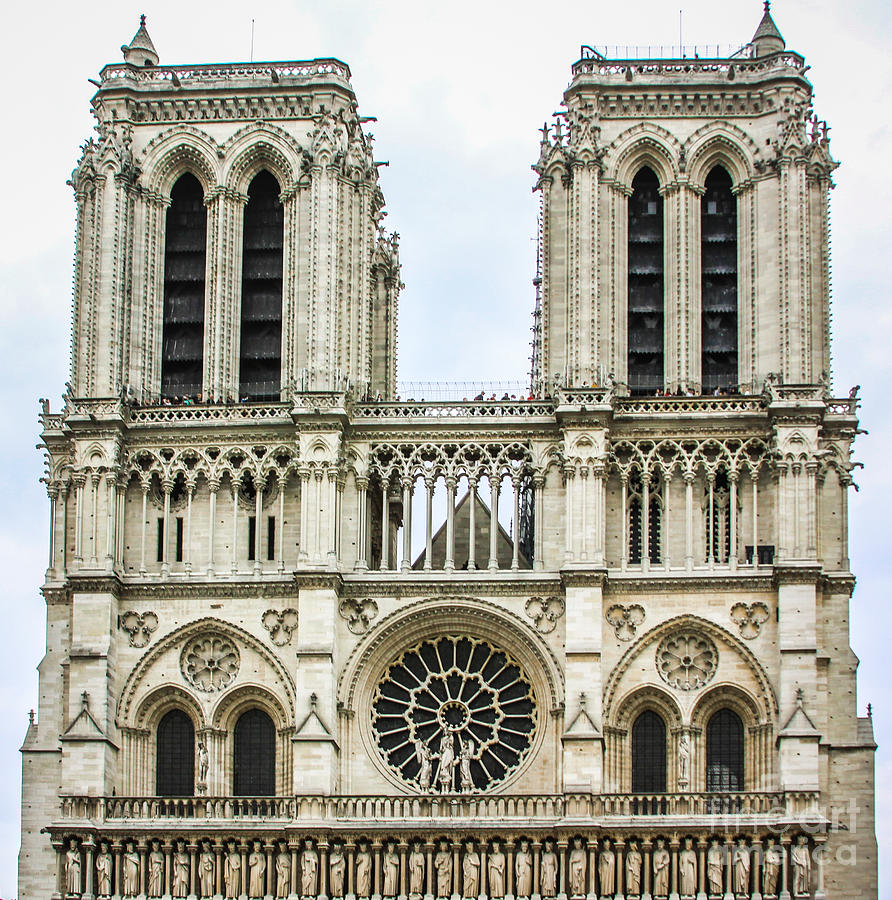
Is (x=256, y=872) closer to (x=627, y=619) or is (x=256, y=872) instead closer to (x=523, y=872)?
(x=523, y=872)

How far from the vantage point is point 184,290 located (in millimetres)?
59188

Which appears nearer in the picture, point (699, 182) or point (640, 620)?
point (640, 620)

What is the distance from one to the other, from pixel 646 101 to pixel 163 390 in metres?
14.7

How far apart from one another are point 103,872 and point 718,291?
836 inches

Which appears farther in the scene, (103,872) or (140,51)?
(140,51)

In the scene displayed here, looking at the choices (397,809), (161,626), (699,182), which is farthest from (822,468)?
(161,626)

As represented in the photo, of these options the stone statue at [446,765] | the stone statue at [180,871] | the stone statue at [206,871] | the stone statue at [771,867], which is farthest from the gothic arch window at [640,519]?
the stone statue at [180,871]

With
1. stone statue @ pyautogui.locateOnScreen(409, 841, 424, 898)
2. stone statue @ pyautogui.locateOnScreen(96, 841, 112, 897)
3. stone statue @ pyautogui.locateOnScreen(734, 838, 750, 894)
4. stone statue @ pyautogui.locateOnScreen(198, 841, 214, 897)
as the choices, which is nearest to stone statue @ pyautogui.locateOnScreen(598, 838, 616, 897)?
stone statue @ pyautogui.locateOnScreen(734, 838, 750, 894)

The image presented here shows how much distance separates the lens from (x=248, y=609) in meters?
55.3

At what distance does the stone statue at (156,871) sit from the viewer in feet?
173

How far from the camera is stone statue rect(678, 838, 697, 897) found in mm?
51438

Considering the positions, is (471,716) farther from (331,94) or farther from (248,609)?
(331,94)

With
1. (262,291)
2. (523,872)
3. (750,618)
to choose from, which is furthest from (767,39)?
(523,872)

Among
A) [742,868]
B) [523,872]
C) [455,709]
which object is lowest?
[523,872]
